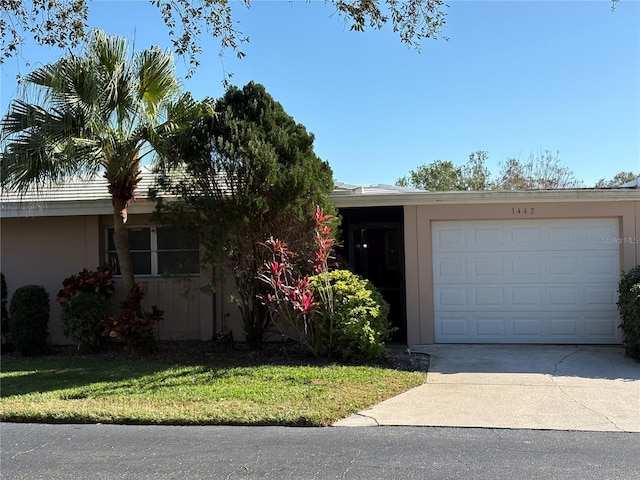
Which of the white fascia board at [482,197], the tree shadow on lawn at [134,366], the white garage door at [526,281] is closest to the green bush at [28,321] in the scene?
the tree shadow on lawn at [134,366]

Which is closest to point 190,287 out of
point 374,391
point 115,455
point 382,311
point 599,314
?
point 382,311

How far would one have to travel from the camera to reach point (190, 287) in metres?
10.2

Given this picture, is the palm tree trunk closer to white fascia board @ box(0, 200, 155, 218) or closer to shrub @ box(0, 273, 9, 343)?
white fascia board @ box(0, 200, 155, 218)

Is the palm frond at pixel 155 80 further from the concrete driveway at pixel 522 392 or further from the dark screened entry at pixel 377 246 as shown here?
the concrete driveway at pixel 522 392

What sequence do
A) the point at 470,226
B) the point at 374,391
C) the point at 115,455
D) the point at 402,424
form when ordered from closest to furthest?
1. the point at 115,455
2. the point at 402,424
3. the point at 374,391
4. the point at 470,226

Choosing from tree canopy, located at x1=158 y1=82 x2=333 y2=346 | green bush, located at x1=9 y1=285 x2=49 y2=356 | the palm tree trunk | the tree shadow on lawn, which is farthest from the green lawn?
tree canopy, located at x1=158 y1=82 x2=333 y2=346

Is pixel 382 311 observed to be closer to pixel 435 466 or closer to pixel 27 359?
pixel 435 466

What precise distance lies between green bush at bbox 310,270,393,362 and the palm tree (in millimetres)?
3700

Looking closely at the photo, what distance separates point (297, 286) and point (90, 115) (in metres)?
4.05

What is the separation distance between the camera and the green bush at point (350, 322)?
7.87 meters

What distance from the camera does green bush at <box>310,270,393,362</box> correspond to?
7.87 m

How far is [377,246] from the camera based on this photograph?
10609 millimetres

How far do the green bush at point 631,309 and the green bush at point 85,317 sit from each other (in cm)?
855

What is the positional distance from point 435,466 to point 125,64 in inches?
284
